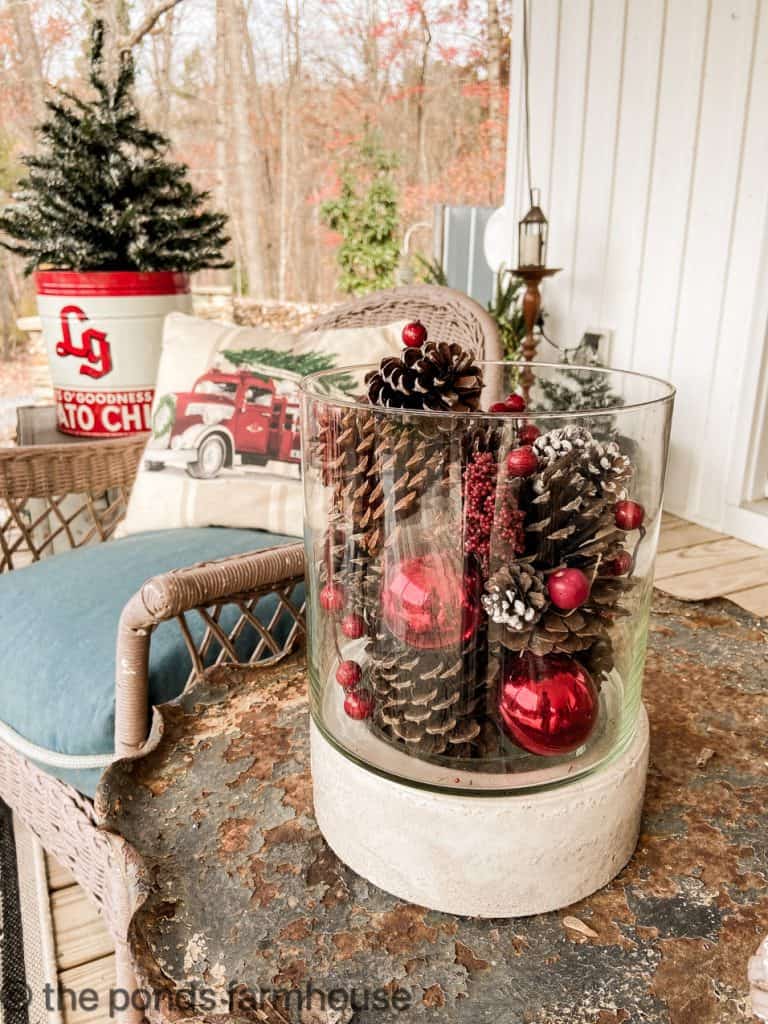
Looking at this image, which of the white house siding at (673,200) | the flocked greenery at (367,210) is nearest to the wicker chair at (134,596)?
the white house siding at (673,200)

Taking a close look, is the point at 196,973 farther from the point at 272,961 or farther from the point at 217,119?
the point at 217,119

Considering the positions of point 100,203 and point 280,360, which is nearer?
point 280,360

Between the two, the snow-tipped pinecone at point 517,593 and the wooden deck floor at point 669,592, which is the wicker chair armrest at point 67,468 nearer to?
the wooden deck floor at point 669,592

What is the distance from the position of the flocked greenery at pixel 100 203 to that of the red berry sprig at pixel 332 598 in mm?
1289

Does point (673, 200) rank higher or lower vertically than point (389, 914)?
higher

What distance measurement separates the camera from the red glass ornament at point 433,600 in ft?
1.51

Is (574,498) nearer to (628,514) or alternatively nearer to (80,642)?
(628,514)

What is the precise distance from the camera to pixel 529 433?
416 millimetres

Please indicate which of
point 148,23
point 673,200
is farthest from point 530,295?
point 148,23

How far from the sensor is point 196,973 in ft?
1.55

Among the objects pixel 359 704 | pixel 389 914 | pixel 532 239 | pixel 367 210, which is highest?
pixel 367 210

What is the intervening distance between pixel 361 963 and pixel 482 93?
17.4 ft

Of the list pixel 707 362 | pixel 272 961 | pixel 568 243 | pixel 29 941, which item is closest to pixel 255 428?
pixel 29 941

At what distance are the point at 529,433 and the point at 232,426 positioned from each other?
941 mm
